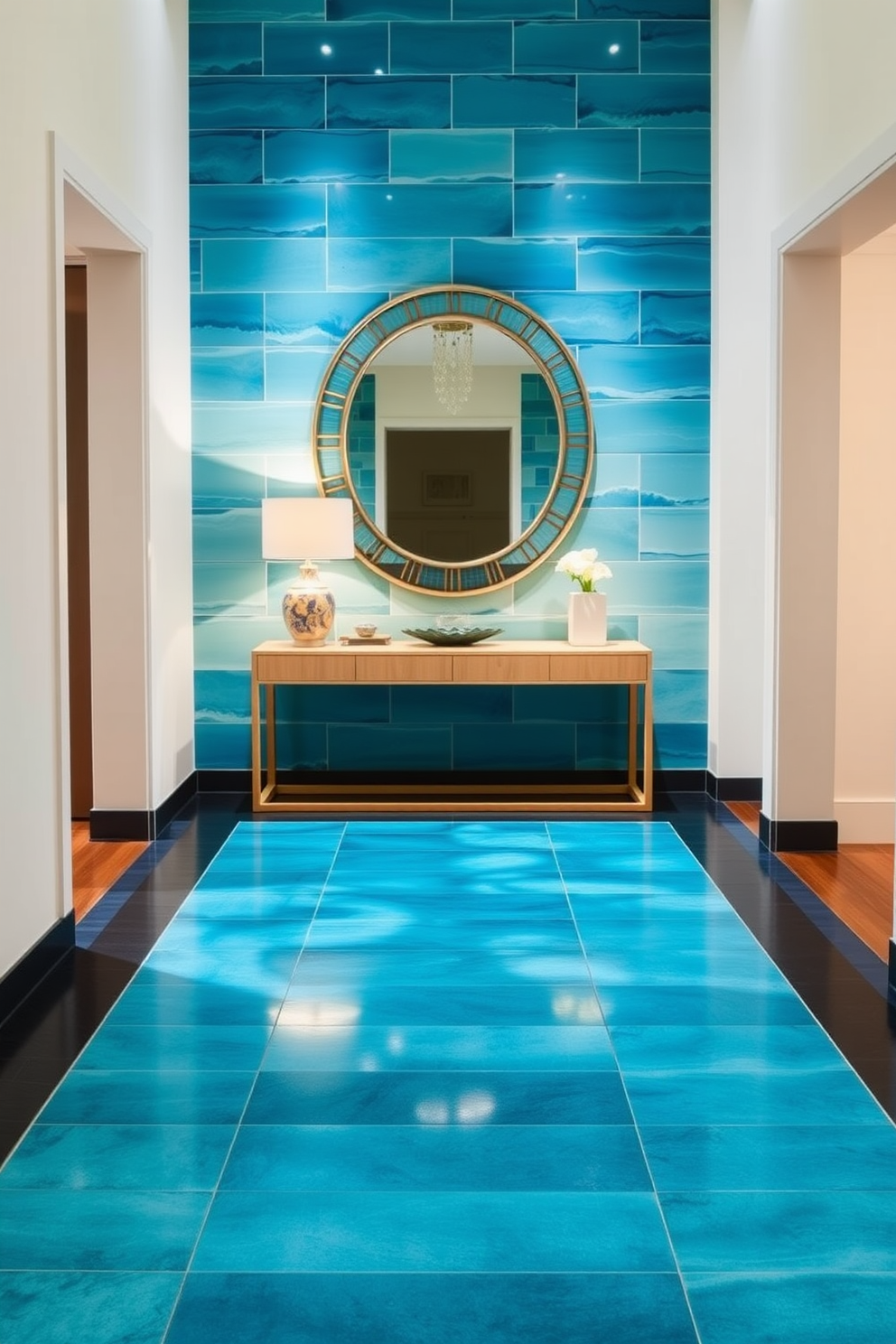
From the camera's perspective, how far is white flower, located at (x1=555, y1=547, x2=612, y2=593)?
20.5ft

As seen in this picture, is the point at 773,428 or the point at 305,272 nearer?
the point at 773,428

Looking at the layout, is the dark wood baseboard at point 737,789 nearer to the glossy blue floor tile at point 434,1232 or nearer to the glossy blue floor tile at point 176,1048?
the glossy blue floor tile at point 176,1048

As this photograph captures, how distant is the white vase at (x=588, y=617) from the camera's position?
629 cm

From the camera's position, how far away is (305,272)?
255 inches

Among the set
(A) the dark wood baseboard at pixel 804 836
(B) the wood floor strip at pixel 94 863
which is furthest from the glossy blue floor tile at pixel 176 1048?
(A) the dark wood baseboard at pixel 804 836

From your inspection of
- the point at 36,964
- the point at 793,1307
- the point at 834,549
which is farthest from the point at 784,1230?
the point at 834,549

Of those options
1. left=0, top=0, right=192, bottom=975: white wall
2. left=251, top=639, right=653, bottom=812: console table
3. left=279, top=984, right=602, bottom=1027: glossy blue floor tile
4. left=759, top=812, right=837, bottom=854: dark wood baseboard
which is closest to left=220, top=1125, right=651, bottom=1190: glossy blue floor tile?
left=279, top=984, right=602, bottom=1027: glossy blue floor tile

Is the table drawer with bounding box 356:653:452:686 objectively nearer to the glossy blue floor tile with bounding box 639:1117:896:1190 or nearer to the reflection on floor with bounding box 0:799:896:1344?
the reflection on floor with bounding box 0:799:896:1344

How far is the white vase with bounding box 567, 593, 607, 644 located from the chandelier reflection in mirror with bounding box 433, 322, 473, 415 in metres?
1.03

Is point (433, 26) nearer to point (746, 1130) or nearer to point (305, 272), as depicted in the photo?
point (305, 272)

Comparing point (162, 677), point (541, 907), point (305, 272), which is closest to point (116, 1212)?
point (541, 907)

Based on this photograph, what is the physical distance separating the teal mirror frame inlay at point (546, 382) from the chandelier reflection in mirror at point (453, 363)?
0.20 ft

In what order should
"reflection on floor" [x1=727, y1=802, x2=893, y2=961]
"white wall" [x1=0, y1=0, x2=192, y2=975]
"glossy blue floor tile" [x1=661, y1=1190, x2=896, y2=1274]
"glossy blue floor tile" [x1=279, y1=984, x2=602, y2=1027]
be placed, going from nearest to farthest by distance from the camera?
"glossy blue floor tile" [x1=661, y1=1190, x2=896, y2=1274]
"glossy blue floor tile" [x1=279, y1=984, x2=602, y2=1027]
"white wall" [x1=0, y1=0, x2=192, y2=975]
"reflection on floor" [x1=727, y1=802, x2=893, y2=961]

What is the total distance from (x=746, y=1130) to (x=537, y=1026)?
2.34ft
